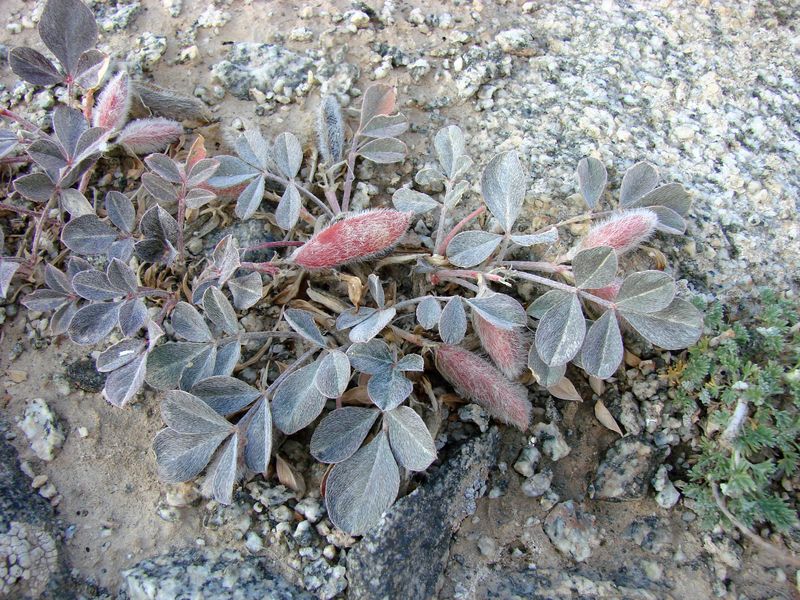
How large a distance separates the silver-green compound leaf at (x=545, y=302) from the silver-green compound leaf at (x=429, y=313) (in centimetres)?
25

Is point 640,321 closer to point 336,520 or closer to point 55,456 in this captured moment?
point 336,520

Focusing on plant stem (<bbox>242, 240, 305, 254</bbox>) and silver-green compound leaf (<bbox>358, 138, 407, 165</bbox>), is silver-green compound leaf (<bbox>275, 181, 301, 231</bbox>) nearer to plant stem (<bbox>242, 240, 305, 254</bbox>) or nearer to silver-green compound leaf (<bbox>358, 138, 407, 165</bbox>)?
plant stem (<bbox>242, 240, 305, 254</bbox>)

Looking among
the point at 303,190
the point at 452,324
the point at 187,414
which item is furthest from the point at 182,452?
the point at 303,190

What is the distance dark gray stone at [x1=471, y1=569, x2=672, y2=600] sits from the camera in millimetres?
1610

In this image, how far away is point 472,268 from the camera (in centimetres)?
198

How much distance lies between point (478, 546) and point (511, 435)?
331mm

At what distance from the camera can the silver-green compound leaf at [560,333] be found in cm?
163

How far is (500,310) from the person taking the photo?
66.8 inches

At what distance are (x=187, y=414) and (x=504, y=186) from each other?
106 cm

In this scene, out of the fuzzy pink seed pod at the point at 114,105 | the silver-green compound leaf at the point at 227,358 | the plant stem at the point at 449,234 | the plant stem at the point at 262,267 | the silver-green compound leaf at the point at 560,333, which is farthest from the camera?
the fuzzy pink seed pod at the point at 114,105

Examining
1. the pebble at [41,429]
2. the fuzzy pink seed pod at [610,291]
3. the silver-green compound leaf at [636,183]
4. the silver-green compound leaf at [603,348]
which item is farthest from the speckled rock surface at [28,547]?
the silver-green compound leaf at [636,183]

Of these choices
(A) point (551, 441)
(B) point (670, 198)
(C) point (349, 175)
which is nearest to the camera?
(A) point (551, 441)

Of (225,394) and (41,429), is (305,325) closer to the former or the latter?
(225,394)

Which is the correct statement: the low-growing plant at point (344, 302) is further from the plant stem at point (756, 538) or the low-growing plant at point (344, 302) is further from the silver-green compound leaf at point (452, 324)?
the plant stem at point (756, 538)
